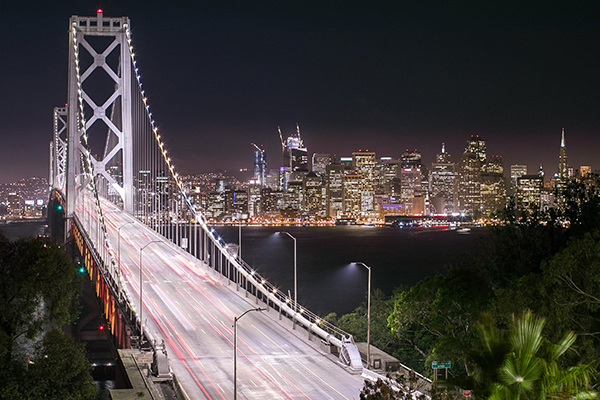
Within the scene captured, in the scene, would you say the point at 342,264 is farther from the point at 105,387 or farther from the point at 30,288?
the point at 30,288

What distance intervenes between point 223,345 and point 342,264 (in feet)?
231

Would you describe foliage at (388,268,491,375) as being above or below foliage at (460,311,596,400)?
below

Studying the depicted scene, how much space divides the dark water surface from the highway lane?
18.1 m

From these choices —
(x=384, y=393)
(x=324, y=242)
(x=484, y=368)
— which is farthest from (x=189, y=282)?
(x=324, y=242)

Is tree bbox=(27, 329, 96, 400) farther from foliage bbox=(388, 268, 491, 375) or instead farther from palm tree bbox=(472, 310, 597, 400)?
palm tree bbox=(472, 310, 597, 400)

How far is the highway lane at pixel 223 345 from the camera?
21.5 metres

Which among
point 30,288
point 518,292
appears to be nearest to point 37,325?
point 30,288

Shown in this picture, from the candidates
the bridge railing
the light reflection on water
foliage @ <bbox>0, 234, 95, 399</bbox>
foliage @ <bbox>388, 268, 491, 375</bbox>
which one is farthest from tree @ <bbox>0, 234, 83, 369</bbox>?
the light reflection on water

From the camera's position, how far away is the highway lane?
70.5 feet

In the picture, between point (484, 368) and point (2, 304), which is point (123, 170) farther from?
point (484, 368)

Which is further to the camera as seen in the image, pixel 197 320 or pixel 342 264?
pixel 342 264

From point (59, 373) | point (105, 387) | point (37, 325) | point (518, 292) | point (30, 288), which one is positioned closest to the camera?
point (518, 292)

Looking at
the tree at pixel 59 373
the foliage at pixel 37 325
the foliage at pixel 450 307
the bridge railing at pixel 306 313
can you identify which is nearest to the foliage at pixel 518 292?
the foliage at pixel 450 307

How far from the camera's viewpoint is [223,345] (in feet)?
88.5
